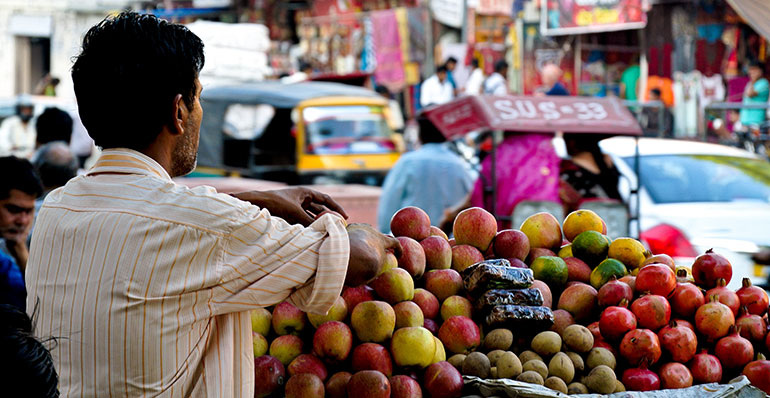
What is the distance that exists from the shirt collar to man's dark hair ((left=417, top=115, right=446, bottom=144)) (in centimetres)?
440

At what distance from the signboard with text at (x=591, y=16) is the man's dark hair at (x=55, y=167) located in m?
11.5

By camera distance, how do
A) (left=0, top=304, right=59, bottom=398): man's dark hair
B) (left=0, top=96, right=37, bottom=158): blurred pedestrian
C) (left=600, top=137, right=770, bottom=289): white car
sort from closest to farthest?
(left=0, top=304, right=59, bottom=398): man's dark hair → (left=600, top=137, right=770, bottom=289): white car → (left=0, top=96, right=37, bottom=158): blurred pedestrian

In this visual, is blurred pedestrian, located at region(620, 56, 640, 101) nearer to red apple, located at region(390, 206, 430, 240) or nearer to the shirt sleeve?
red apple, located at region(390, 206, 430, 240)

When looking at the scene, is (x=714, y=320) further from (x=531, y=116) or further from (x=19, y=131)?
(x=19, y=131)

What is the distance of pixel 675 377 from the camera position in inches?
100

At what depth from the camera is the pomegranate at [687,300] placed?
2.73 m

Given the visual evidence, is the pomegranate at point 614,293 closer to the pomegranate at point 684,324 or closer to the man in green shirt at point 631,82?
the pomegranate at point 684,324

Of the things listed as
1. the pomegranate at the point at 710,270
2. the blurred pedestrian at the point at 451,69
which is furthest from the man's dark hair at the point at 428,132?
the blurred pedestrian at the point at 451,69

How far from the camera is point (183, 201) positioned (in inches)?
68.2

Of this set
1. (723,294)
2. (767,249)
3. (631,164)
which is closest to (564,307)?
(723,294)

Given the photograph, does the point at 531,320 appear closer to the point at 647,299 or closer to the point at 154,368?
the point at 647,299

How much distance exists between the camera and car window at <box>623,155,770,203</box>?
6.23 metres

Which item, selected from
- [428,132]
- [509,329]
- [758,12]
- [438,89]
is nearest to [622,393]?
[509,329]

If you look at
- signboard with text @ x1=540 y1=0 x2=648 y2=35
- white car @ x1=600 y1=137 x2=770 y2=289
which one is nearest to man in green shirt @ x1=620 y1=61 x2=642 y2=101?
signboard with text @ x1=540 y1=0 x2=648 y2=35
